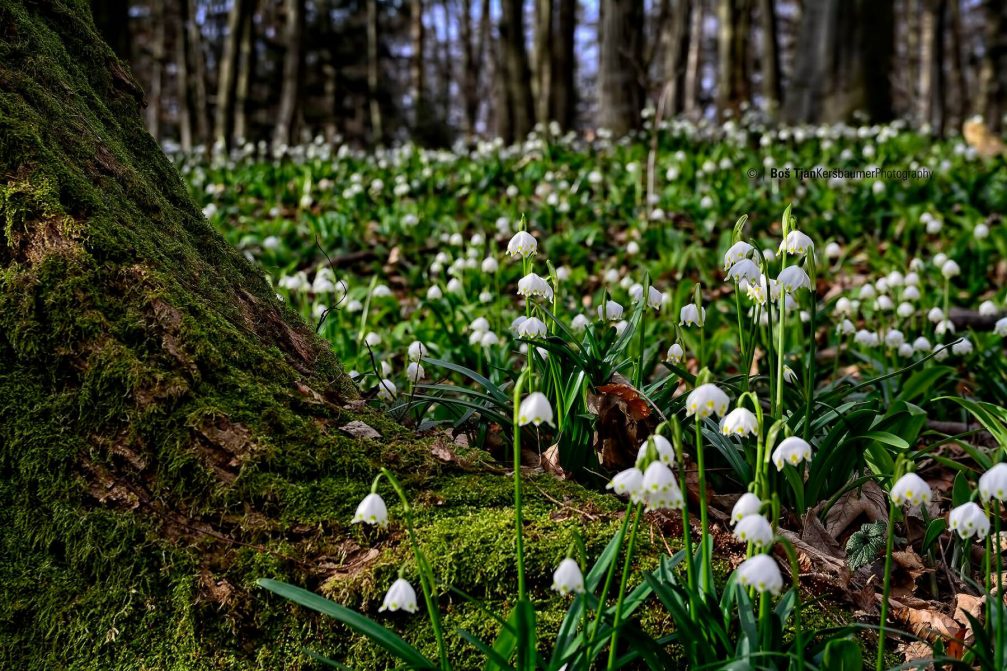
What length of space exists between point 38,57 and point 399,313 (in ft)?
9.96

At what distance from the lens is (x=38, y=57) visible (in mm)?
2082

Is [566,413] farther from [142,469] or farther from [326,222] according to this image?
[326,222]

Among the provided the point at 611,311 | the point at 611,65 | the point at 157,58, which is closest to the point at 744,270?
the point at 611,311

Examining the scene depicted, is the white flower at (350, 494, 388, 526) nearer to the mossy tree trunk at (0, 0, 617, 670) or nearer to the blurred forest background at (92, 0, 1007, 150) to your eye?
the mossy tree trunk at (0, 0, 617, 670)

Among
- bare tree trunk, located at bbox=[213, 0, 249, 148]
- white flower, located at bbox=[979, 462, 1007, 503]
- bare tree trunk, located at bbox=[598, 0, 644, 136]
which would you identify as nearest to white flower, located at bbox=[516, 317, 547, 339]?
white flower, located at bbox=[979, 462, 1007, 503]

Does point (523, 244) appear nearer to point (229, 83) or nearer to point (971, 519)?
point (971, 519)

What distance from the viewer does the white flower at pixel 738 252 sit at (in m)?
1.90

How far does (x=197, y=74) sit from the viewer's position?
19.0 m

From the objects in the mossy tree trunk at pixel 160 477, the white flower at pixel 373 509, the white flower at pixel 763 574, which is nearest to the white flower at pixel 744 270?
the mossy tree trunk at pixel 160 477

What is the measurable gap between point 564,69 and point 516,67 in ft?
2.24

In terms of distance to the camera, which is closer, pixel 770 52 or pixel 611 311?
pixel 611 311

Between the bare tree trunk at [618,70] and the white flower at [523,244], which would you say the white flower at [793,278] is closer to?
the white flower at [523,244]

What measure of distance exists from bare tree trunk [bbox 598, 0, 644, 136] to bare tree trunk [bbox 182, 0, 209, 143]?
9.91 metres

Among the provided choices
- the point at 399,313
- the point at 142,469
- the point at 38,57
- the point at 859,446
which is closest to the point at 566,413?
the point at 859,446
